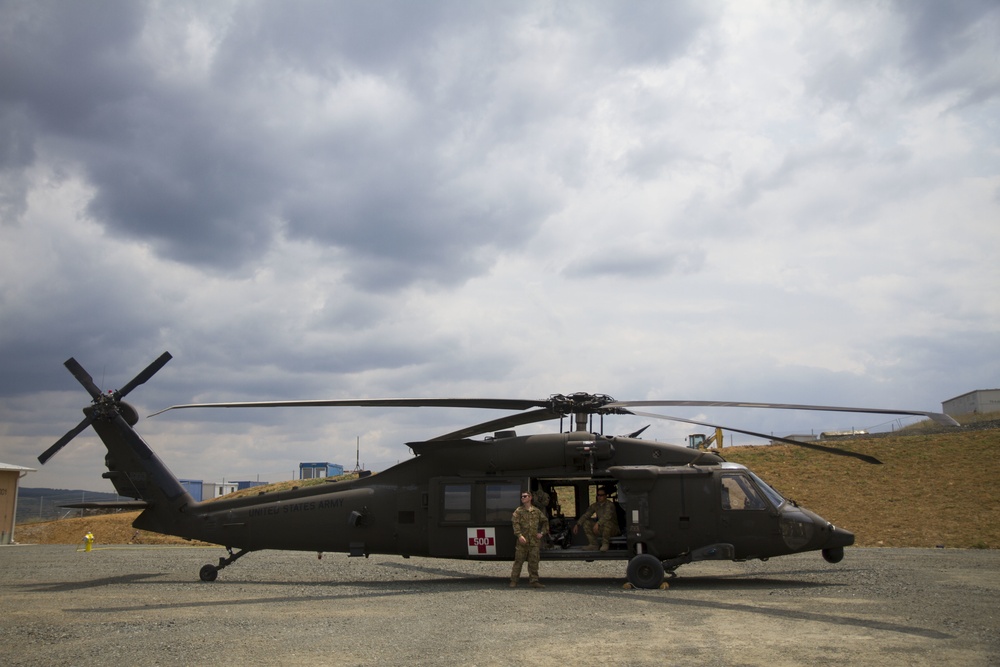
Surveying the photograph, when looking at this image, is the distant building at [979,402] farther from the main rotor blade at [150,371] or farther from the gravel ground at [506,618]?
the main rotor blade at [150,371]

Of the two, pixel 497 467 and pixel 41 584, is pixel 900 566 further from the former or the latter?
pixel 41 584

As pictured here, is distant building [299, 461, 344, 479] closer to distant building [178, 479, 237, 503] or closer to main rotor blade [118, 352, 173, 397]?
distant building [178, 479, 237, 503]

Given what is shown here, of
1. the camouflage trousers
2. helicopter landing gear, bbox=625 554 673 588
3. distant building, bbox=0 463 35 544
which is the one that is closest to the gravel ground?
Result: helicopter landing gear, bbox=625 554 673 588

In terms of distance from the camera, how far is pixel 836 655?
747 centimetres

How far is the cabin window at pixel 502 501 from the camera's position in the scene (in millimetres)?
15516

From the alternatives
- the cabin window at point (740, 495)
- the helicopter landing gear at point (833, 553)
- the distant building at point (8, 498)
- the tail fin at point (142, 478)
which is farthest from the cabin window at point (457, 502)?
the distant building at point (8, 498)

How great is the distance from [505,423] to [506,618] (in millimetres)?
5895

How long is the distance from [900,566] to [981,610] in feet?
26.9

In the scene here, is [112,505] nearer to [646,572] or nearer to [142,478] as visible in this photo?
[142,478]

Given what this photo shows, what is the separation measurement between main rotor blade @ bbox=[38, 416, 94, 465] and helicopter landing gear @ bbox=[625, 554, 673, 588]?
12.0m

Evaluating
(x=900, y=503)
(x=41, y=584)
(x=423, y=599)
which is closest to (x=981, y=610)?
(x=423, y=599)

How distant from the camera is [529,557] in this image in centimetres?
1457

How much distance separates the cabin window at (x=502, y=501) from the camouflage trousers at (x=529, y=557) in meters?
0.98

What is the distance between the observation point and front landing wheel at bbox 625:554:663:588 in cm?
1405
